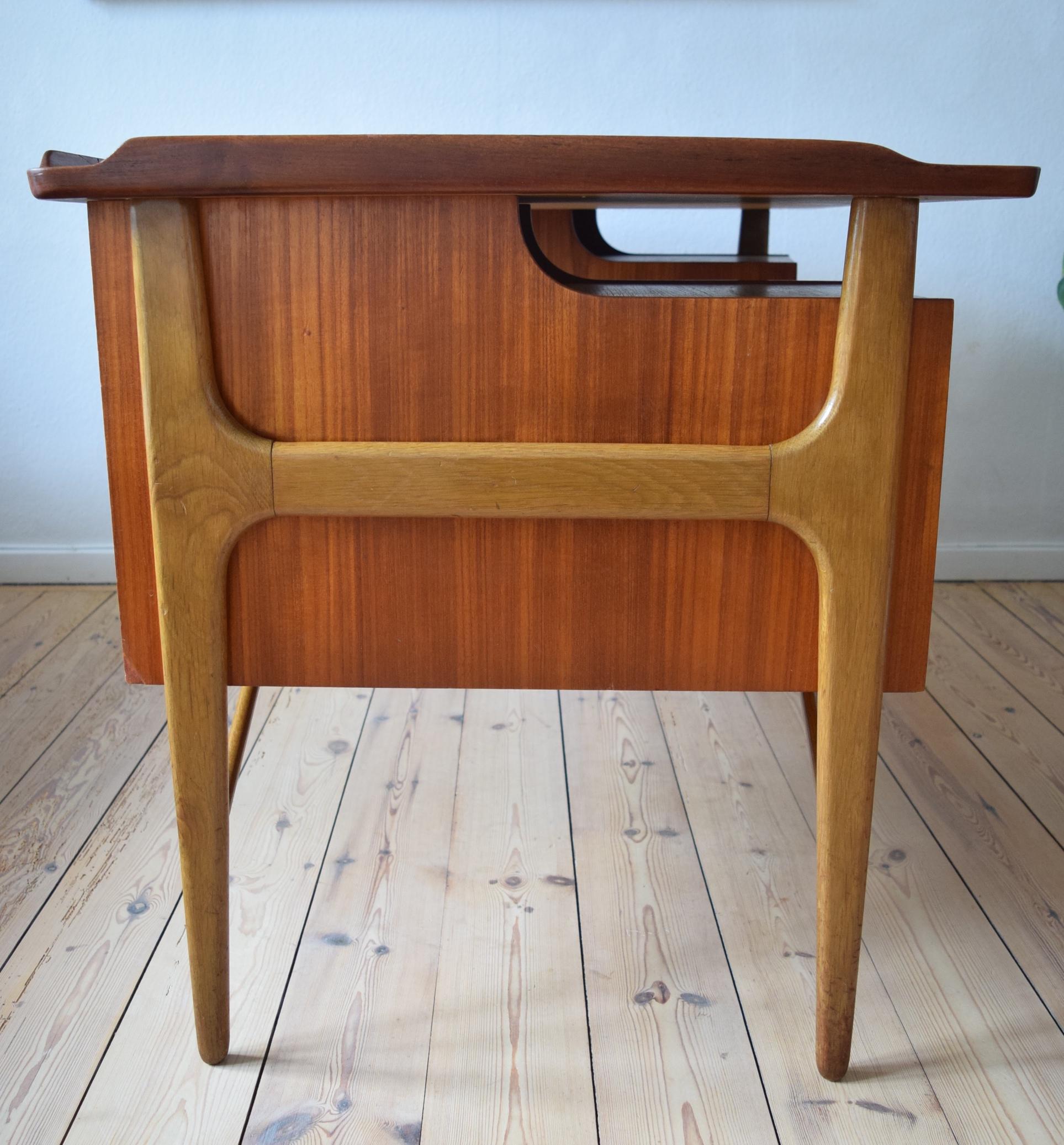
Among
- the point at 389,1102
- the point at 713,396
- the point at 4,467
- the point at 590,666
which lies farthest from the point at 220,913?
the point at 4,467

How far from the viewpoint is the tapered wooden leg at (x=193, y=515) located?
0.70 m

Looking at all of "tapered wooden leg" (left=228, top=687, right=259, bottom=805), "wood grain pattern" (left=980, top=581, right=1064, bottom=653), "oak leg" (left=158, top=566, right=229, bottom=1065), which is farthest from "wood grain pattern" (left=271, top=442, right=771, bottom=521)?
"wood grain pattern" (left=980, top=581, right=1064, bottom=653)

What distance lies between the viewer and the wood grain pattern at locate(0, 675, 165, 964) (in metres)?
1.12

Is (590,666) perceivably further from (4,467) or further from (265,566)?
(4,467)

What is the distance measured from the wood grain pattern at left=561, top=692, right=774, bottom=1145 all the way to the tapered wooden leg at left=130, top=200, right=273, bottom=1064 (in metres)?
0.33

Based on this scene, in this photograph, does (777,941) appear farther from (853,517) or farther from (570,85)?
(570,85)

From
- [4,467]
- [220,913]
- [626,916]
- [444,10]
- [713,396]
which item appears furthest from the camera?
[4,467]

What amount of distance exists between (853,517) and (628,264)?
2.80 feet

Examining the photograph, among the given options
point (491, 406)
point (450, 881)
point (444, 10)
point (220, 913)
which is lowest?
point (450, 881)

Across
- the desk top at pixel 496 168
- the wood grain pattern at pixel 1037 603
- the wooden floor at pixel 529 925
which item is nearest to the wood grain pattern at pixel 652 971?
the wooden floor at pixel 529 925

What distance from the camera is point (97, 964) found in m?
0.99

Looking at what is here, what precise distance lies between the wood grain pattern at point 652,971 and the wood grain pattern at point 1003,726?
1.42 feet

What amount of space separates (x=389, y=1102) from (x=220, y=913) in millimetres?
193

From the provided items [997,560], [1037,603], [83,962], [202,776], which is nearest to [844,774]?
[202,776]
